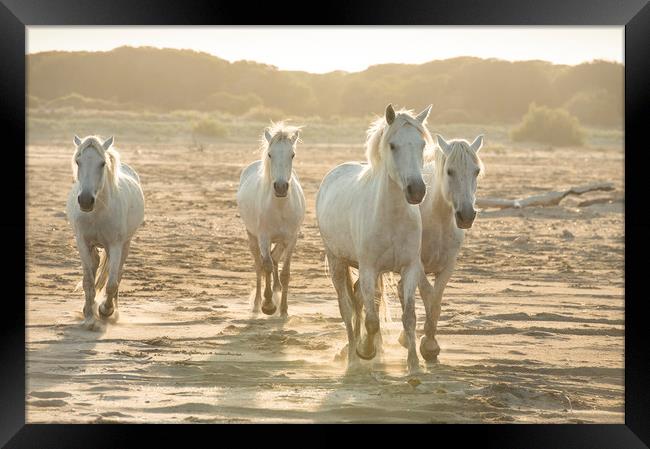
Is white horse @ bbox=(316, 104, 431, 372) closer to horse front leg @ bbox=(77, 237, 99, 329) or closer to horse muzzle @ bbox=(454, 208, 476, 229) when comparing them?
horse muzzle @ bbox=(454, 208, 476, 229)

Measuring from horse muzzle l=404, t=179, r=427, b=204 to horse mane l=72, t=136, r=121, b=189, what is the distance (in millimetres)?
3513

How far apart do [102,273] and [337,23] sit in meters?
4.98

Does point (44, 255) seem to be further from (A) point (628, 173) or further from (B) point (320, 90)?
(B) point (320, 90)

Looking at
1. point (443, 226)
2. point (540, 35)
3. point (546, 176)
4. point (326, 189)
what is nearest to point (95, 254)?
point (326, 189)

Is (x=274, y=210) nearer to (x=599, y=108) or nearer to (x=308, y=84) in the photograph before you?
(x=599, y=108)

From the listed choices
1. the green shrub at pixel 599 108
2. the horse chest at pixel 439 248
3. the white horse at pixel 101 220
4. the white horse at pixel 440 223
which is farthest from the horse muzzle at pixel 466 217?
the green shrub at pixel 599 108

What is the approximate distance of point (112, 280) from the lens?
9.17 m

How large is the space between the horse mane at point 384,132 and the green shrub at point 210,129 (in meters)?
32.7

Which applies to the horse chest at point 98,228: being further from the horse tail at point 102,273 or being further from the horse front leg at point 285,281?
the horse front leg at point 285,281

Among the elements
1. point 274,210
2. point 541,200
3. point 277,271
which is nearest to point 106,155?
point 274,210

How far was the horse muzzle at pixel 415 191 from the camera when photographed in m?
6.51

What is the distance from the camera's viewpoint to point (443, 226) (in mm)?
7672

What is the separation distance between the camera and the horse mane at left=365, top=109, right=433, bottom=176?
22.5 ft

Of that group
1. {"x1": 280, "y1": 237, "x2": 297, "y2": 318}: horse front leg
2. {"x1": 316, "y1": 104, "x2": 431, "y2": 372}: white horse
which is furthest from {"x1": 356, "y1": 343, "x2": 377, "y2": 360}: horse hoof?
{"x1": 280, "y1": 237, "x2": 297, "y2": 318}: horse front leg
